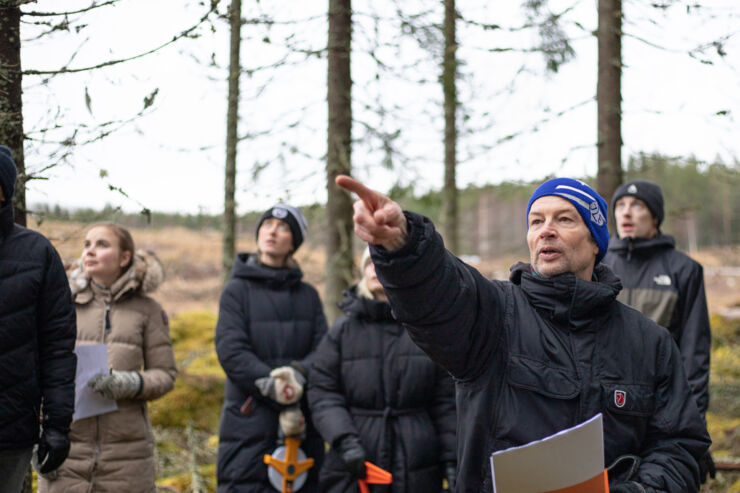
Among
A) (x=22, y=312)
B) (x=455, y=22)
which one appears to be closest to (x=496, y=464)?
(x=22, y=312)

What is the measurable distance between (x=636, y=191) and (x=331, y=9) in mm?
3307

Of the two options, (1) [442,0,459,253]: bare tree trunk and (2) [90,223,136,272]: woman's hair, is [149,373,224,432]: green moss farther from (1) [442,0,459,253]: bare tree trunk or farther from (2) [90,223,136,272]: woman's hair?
(1) [442,0,459,253]: bare tree trunk

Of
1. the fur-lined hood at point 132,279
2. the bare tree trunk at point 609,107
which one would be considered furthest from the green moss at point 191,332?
the bare tree trunk at point 609,107

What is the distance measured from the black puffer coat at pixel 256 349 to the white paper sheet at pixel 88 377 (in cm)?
77

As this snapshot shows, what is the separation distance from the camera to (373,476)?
11.1 ft

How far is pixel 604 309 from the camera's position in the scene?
6.98ft

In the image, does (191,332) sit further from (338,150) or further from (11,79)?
(11,79)

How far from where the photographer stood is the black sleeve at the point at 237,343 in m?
3.95

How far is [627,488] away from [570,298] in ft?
2.03

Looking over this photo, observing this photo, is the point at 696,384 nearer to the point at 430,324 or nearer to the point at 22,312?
the point at 430,324

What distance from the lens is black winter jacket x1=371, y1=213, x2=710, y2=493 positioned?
1.94 meters

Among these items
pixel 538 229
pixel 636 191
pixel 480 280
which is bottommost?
pixel 480 280

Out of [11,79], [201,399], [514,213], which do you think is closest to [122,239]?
[11,79]

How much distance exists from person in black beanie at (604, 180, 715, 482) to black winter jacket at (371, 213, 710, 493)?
2.09 metres
